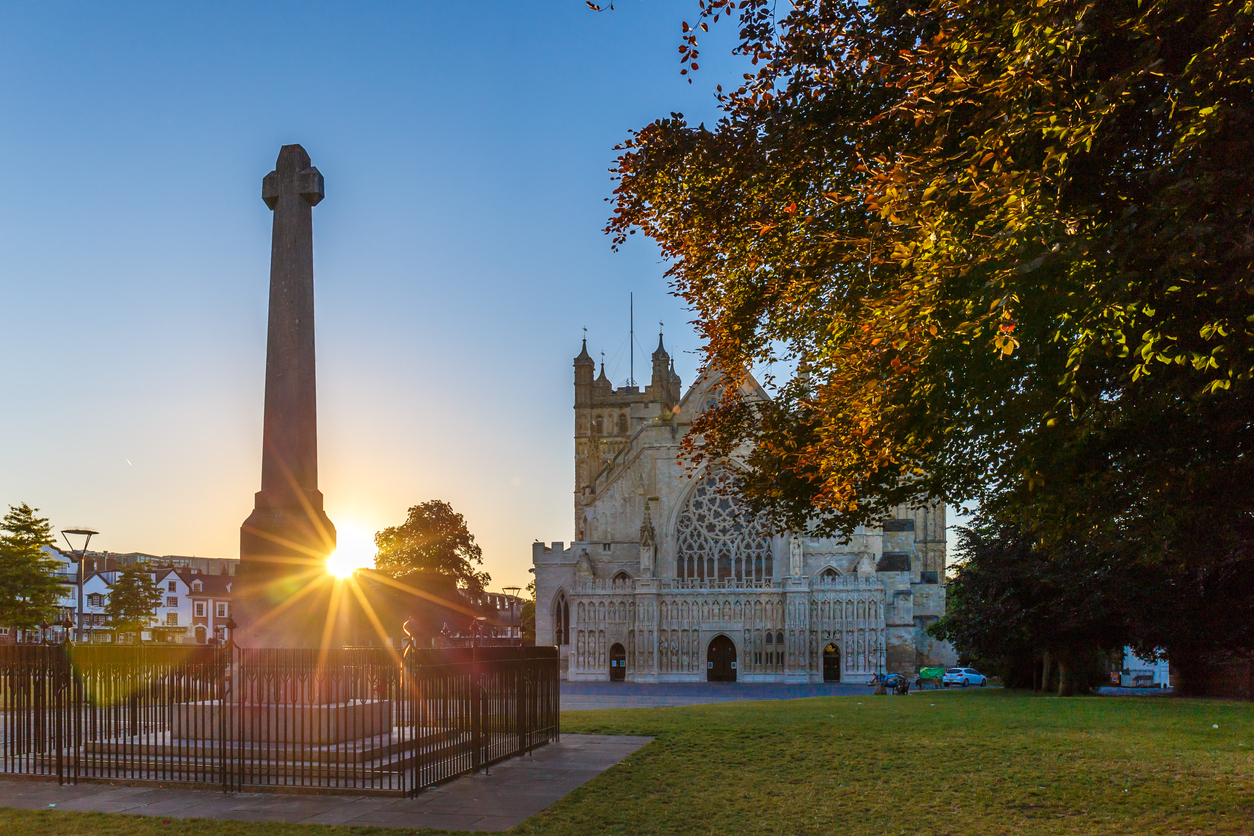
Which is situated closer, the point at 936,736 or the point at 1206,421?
the point at 1206,421

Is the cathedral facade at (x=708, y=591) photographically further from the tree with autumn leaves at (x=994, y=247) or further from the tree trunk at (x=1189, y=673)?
the tree with autumn leaves at (x=994, y=247)

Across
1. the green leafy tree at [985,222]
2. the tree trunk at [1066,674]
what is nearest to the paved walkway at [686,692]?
the tree trunk at [1066,674]

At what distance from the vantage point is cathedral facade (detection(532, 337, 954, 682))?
53812mm

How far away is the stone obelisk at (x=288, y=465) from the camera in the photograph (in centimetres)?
1258

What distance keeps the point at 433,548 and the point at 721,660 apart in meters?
18.6

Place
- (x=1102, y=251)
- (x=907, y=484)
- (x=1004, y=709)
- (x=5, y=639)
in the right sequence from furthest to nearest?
(x=5, y=639)
(x=1004, y=709)
(x=907, y=484)
(x=1102, y=251)

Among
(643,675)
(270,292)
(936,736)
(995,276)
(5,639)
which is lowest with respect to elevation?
(643,675)

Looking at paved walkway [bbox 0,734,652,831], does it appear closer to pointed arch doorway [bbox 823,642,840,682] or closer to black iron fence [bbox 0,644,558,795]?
black iron fence [bbox 0,644,558,795]

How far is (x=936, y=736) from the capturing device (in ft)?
52.4

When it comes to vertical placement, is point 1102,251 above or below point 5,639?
above

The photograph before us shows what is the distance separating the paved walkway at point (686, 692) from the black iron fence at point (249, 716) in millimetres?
20992

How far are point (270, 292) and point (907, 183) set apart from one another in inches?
336

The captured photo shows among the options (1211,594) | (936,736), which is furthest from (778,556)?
(936,736)

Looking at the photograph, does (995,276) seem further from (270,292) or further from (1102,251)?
(270,292)
